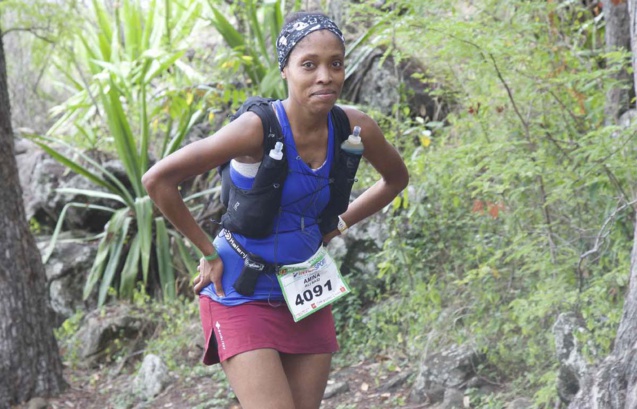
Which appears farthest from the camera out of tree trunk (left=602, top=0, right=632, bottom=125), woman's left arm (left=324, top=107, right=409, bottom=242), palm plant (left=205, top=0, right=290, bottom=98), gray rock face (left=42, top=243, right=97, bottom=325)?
gray rock face (left=42, top=243, right=97, bottom=325)

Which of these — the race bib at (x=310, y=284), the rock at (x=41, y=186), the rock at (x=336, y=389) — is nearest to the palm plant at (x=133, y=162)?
the rock at (x=41, y=186)

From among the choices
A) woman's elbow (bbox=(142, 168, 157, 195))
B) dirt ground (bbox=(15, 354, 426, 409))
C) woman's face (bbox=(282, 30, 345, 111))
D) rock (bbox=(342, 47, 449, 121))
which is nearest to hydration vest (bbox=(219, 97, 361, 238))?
woman's face (bbox=(282, 30, 345, 111))

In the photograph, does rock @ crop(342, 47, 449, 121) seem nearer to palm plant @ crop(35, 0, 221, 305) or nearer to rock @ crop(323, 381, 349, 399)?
palm plant @ crop(35, 0, 221, 305)

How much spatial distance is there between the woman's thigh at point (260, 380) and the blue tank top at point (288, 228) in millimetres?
225

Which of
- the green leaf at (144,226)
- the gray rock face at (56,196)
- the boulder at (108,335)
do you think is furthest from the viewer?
the gray rock face at (56,196)

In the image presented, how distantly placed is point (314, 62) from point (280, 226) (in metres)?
0.60

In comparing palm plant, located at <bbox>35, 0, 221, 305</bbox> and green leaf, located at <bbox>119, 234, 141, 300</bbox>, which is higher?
palm plant, located at <bbox>35, 0, 221, 305</bbox>

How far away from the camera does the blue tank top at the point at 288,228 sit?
3051 millimetres

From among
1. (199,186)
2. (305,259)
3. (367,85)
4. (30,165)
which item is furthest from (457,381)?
(30,165)

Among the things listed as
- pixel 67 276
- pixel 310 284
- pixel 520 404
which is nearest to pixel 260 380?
pixel 310 284

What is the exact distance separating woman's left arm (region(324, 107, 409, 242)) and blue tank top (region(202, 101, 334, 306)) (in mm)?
181

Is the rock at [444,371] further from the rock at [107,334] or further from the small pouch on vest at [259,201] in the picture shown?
the rock at [107,334]

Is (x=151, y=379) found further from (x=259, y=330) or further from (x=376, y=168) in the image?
(x=259, y=330)

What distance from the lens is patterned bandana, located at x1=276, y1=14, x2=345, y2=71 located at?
3025mm
